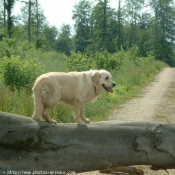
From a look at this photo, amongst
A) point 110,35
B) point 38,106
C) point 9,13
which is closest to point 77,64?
point 38,106

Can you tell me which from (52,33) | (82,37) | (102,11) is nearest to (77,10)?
(82,37)

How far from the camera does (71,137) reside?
5723 millimetres

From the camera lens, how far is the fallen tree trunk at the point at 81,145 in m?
5.34

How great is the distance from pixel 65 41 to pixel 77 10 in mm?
11124

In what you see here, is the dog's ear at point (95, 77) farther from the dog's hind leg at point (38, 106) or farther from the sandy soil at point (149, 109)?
the sandy soil at point (149, 109)

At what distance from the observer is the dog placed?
6.06 meters

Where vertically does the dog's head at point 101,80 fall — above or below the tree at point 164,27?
below

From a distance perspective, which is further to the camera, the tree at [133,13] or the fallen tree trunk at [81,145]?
the tree at [133,13]

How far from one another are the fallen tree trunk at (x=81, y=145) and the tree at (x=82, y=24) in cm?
7465

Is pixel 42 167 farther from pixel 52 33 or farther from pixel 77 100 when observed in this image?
pixel 52 33

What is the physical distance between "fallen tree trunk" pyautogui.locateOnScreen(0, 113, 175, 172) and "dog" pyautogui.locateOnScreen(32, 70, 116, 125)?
0.48m

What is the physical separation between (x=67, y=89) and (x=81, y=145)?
1150 mm

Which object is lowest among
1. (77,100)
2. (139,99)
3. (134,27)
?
(139,99)

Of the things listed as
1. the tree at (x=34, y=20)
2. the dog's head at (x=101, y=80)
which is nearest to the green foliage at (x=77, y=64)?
the dog's head at (x=101, y=80)
